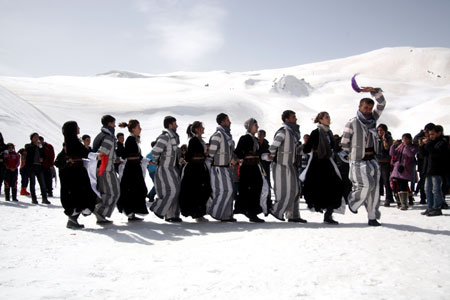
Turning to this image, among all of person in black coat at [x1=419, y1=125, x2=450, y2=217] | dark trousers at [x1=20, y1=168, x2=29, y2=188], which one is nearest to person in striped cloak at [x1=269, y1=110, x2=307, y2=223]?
person in black coat at [x1=419, y1=125, x2=450, y2=217]

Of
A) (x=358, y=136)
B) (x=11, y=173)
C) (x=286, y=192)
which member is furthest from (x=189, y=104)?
(x=358, y=136)

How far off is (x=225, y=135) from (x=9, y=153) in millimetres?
6479

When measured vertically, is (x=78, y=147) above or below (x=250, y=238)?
above

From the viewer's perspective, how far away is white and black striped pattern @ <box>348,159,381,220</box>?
18.4 feet

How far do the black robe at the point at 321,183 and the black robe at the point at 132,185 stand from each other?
2.77 meters

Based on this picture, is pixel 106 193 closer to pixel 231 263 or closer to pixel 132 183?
pixel 132 183

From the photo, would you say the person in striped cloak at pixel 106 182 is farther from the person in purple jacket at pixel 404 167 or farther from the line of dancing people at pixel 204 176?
the person in purple jacket at pixel 404 167

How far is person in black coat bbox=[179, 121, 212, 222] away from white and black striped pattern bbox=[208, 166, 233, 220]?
13 cm

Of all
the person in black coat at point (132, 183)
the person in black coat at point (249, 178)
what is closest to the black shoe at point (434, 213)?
the person in black coat at point (249, 178)

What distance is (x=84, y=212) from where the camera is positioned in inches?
257

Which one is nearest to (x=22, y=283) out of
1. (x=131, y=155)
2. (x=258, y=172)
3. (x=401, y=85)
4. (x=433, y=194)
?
(x=131, y=155)

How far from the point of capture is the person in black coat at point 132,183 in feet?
22.7

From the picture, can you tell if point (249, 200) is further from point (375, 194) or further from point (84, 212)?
point (84, 212)

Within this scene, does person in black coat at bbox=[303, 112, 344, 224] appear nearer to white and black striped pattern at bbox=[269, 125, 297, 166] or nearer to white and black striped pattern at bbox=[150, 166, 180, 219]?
white and black striped pattern at bbox=[269, 125, 297, 166]
